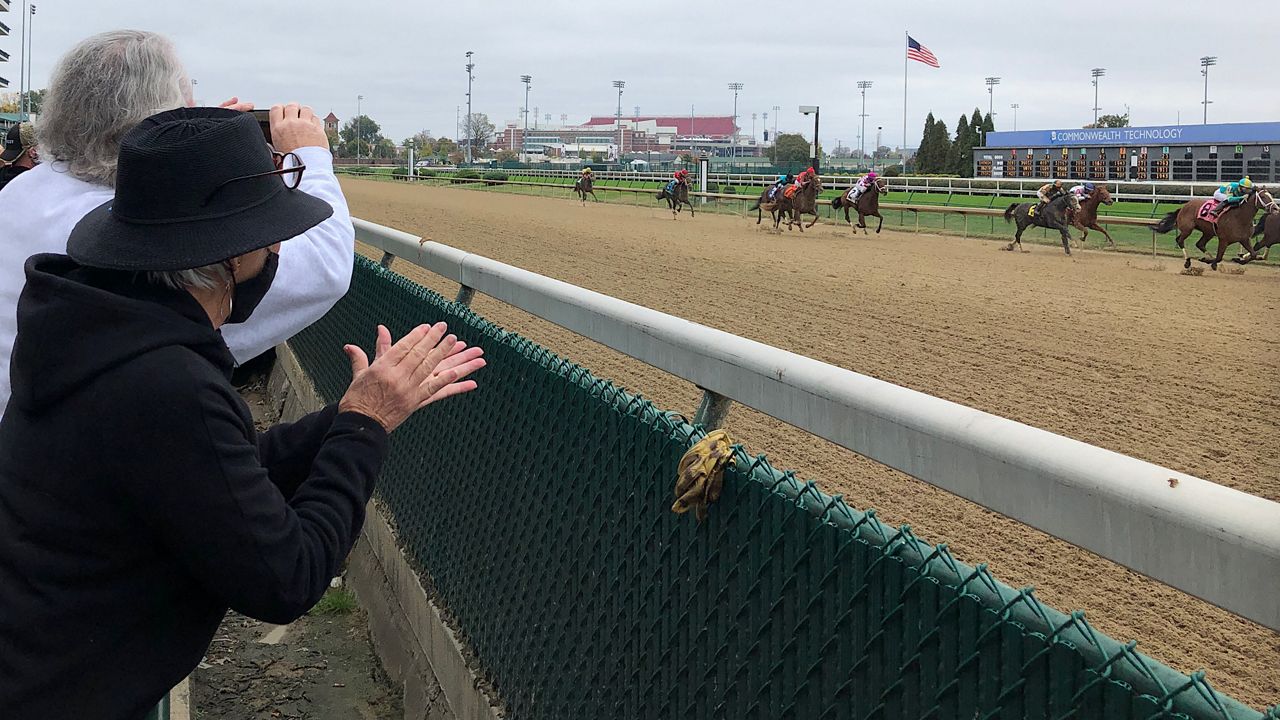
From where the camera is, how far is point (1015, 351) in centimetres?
891

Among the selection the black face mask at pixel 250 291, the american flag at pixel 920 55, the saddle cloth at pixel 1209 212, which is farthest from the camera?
the american flag at pixel 920 55

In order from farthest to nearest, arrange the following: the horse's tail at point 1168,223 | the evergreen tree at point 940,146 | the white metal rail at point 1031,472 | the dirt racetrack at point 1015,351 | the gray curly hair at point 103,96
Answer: the evergreen tree at point 940,146 < the horse's tail at point 1168,223 < the dirt racetrack at point 1015,351 < the gray curly hair at point 103,96 < the white metal rail at point 1031,472

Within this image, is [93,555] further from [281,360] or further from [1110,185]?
[1110,185]

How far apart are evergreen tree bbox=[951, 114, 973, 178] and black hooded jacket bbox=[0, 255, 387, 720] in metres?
58.7

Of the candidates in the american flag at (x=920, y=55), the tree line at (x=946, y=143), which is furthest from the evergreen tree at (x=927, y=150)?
the american flag at (x=920, y=55)

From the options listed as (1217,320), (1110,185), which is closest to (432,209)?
(1110,185)

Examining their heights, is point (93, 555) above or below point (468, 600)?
above

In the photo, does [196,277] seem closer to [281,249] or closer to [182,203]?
[182,203]

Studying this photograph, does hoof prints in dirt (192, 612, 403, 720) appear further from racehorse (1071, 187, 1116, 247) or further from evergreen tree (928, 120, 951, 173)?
evergreen tree (928, 120, 951, 173)

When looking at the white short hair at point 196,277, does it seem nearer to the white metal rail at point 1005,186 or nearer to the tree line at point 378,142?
the white metal rail at point 1005,186

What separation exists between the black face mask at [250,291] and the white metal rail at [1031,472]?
78 centimetres

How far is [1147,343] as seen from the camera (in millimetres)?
9516

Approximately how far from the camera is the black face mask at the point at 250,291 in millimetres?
1970

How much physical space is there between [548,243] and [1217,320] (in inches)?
415
